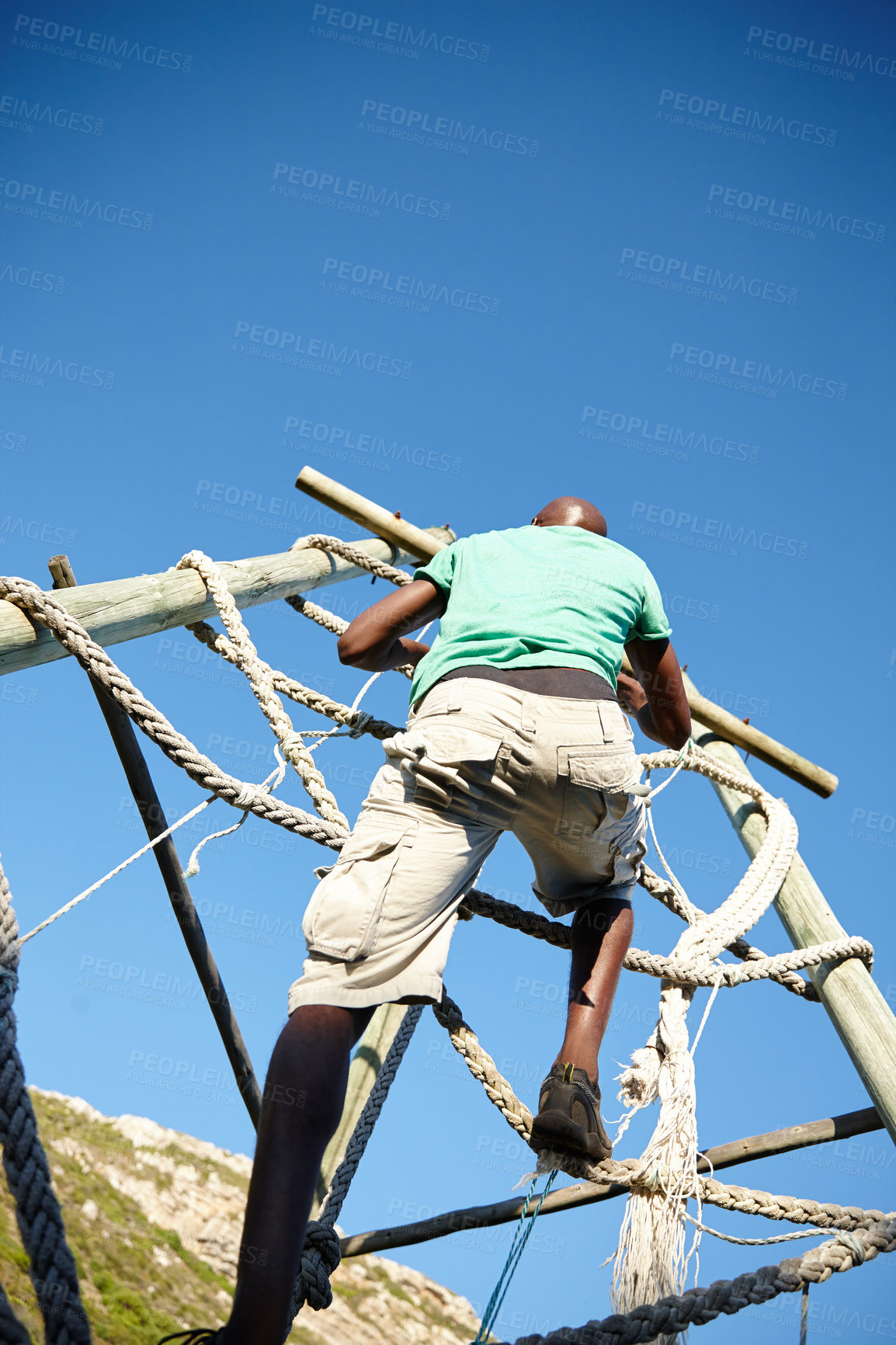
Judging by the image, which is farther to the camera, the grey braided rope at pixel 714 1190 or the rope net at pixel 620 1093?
the grey braided rope at pixel 714 1190

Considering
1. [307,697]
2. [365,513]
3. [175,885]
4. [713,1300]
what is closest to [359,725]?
[307,697]

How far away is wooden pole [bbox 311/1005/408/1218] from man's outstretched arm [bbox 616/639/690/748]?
1.47m

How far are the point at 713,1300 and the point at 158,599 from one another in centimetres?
239

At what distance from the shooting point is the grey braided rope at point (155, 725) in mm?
2377

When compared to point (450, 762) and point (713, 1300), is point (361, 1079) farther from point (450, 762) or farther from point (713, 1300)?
point (450, 762)

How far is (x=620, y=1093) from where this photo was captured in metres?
2.34

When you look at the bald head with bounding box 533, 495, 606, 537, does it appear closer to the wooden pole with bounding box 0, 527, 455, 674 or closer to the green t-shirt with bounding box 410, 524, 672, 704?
the green t-shirt with bounding box 410, 524, 672, 704

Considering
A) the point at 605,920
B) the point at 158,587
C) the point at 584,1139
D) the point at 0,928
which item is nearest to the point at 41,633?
the point at 158,587

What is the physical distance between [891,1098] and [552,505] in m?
2.05

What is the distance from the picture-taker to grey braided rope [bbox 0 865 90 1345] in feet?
3.90

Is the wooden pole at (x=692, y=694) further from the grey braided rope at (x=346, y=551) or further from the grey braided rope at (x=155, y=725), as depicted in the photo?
the grey braided rope at (x=155, y=725)

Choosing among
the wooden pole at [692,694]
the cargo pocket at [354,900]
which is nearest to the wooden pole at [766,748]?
the wooden pole at [692,694]

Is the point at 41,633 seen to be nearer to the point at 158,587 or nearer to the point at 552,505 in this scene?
the point at 158,587

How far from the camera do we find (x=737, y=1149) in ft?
9.26
